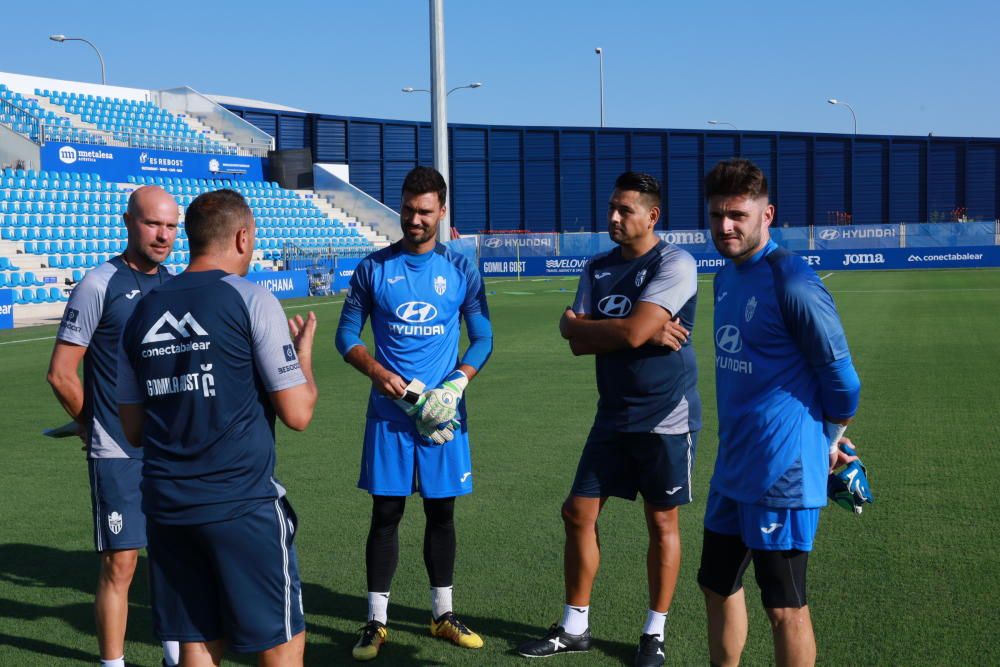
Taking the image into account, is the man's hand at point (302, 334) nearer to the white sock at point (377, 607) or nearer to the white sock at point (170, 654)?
the white sock at point (170, 654)

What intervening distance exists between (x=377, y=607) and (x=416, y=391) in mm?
1030

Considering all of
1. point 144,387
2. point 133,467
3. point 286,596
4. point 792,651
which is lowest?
point 792,651

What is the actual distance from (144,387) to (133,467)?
3.61ft

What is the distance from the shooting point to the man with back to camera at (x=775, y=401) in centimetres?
343

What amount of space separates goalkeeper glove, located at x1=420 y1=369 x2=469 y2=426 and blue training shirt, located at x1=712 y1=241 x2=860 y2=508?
1454 millimetres

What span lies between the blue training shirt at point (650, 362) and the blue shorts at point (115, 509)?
80.5 inches

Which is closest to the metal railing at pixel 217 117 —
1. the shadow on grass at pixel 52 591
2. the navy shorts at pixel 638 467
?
the shadow on grass at pixel 52 591

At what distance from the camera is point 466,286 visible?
16.6 feet

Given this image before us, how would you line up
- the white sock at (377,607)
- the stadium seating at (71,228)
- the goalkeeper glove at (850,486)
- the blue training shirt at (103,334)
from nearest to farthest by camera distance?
1. the goalkeeper glove at (850,486)
2. the blue training shirt at (103,334)
3. the white sock at (377,607)
4. the stadium seating at (71,228)

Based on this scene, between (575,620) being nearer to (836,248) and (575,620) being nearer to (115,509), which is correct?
(115,509)

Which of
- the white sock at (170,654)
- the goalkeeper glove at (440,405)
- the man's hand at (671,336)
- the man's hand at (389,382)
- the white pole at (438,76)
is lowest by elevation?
the white sock at (170,654)

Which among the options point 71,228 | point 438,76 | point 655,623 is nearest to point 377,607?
point 655,623

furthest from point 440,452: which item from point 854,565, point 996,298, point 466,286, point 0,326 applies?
point 996,298

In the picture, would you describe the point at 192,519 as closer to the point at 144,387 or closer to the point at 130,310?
the point at 144,387
